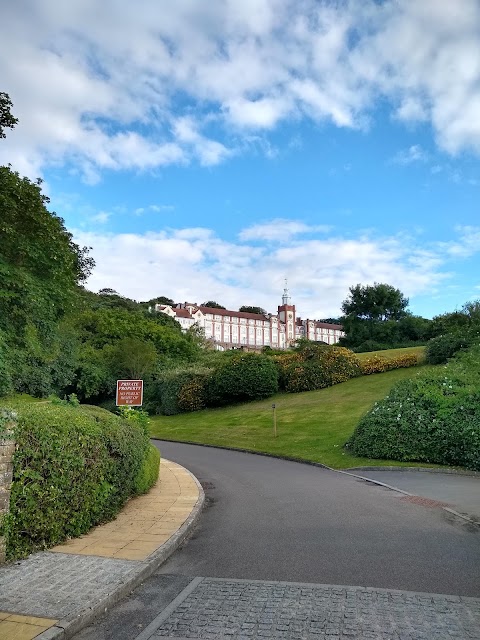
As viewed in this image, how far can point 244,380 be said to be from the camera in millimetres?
37125

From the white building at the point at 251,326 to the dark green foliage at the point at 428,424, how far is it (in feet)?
385

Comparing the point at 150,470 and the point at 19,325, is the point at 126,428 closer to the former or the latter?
the point at 150,470

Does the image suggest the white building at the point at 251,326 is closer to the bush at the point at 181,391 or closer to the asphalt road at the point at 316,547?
the bush at the point at 181,391

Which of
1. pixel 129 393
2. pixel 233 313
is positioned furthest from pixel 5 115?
pixel 233 313

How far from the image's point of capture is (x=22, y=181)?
726 inches

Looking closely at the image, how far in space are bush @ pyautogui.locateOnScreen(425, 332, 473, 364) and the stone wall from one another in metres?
32.0

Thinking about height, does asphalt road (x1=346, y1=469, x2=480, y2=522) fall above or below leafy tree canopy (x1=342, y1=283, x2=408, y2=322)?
below

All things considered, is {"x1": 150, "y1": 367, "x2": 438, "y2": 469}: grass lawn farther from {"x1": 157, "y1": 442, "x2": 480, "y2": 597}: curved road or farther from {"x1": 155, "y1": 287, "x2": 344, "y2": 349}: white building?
{"x1": 155, "y1": 287, "x2": 344, "y2": 349}: white building

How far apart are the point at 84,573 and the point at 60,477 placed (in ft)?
4.78

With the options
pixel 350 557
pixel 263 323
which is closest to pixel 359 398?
pixel 350 557

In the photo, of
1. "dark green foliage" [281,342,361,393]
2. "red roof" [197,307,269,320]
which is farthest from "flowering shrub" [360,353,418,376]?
"red roof" [197,307,269,320]

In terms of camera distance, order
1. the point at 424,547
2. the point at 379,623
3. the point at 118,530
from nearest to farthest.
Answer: the point at 379,623
the point at 424,547
the point at 118,530

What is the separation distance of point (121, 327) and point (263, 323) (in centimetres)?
11131

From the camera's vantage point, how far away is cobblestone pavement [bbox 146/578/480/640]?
4316 millimetres
